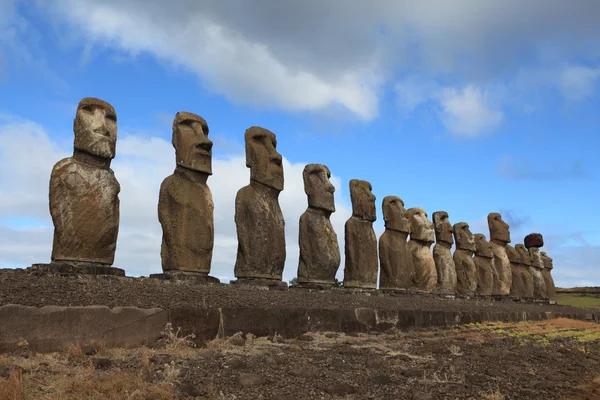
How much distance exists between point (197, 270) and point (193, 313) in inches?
104

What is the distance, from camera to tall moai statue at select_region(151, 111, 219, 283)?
8.48 metres

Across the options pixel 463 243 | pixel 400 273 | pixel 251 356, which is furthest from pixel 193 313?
pixel 463 243

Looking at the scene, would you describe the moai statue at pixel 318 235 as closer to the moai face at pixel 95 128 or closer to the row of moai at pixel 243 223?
the row of moai at pixel 243 223

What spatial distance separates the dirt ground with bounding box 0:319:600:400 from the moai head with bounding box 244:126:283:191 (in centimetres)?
395

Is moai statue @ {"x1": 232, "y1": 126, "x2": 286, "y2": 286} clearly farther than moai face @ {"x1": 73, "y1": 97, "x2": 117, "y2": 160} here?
Yes

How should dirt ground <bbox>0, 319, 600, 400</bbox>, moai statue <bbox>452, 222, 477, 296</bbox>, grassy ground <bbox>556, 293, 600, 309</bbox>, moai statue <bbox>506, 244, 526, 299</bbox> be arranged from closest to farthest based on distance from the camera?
dirt ground <bbox>0, 319, 600, 400</bbox>
moai statue <bbox>452, 222, 477, 296</bbox>
moai statue <bbox>506, 244, 526, 299</bbox>
grassy ground <bbox>556, 293, 600, 309</bbox>

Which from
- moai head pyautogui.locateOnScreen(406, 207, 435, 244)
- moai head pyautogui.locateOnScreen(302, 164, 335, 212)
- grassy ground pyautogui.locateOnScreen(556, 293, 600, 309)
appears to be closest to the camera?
moai head pyautogui.locateOnScreen(302, 164, 335, 212)

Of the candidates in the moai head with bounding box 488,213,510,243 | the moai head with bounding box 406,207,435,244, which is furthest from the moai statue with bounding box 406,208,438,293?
the moai head with bounding box 488,213,510,243

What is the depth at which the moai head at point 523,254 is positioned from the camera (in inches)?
915

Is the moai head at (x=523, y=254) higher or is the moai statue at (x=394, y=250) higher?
the moai head at (x=523, y=254)

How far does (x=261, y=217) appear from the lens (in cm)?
988

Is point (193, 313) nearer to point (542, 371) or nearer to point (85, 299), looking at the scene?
point (85, 299)

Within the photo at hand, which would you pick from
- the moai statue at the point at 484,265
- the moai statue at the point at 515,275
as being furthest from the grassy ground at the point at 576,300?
the moai statue at the point at 484,265

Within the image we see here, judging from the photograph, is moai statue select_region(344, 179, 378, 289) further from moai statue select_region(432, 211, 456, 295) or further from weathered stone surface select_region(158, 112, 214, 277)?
weathered stone surface select_region(158, 112, 214, 277)
